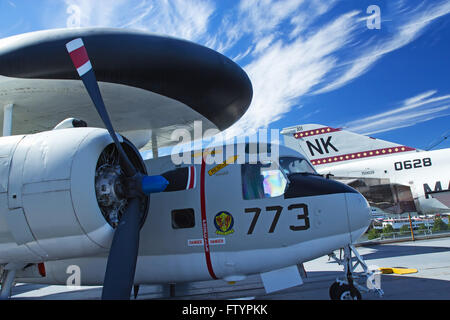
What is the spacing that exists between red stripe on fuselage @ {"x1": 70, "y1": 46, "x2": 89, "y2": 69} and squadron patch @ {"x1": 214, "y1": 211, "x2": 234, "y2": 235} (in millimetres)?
3579

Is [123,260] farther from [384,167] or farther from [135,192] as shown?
[384,167]

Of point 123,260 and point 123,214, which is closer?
point 123,260

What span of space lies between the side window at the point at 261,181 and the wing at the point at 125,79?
1.80 meters

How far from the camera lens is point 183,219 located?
6219 mm

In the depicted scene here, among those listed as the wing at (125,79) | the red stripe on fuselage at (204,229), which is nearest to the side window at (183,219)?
the red stripe on fuselage at (204,229)

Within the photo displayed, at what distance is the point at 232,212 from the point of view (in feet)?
19.5

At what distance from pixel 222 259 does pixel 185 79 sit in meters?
3.53

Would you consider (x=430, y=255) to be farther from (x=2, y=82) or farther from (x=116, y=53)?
(x=2, y=82)

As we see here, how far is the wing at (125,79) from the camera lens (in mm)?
5633

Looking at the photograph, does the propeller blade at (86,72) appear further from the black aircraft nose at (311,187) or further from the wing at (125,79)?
the black aircraft nose at (311,187)

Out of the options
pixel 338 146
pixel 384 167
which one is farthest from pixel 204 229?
pixel 338 146

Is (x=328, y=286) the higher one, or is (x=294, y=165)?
(x=294, y=165)

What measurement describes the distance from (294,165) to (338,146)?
14.0 m
